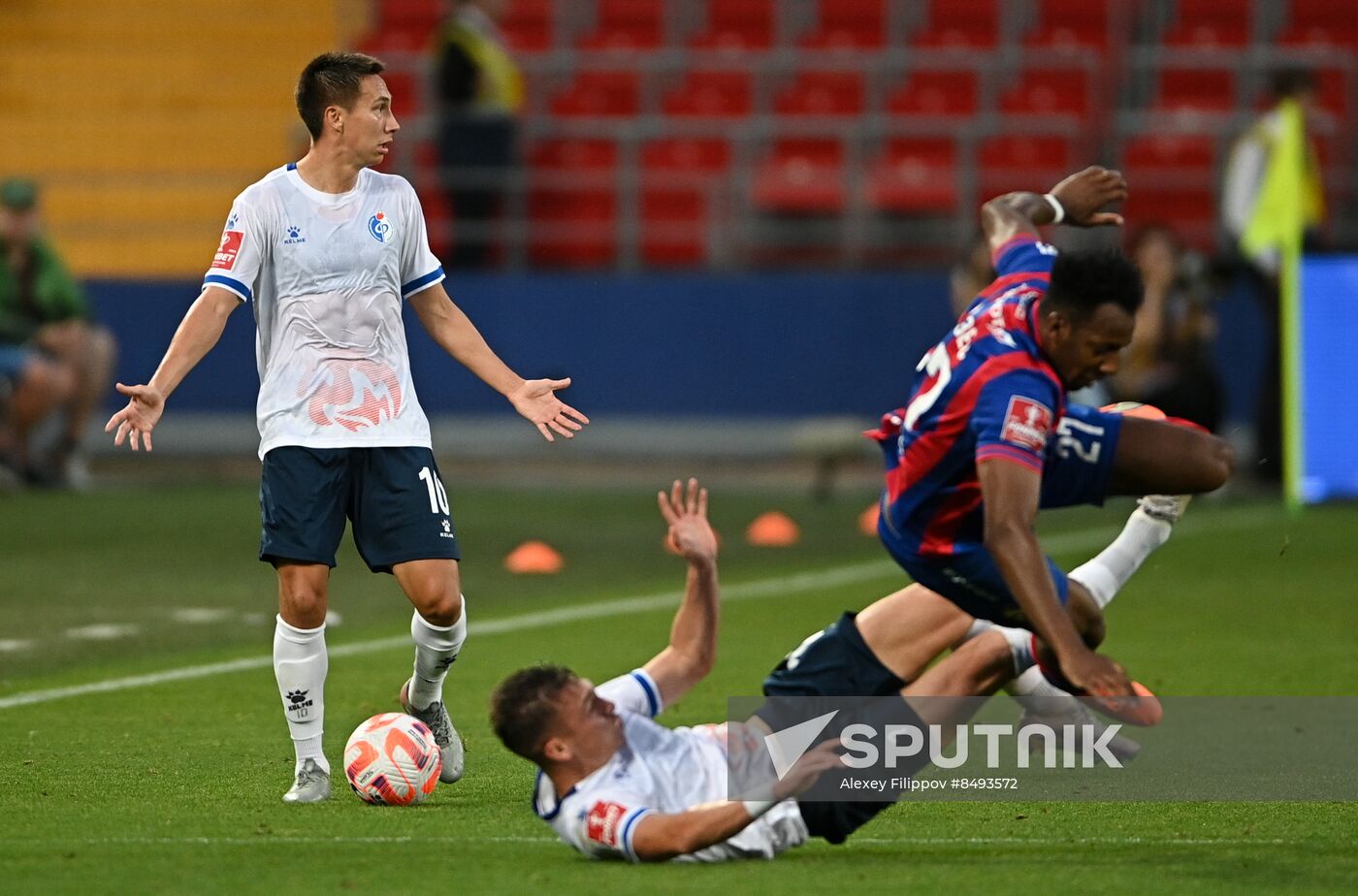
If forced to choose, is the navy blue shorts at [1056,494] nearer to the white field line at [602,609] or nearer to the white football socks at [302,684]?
the white football socks at [302,684]

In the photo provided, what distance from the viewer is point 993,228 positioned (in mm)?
6809

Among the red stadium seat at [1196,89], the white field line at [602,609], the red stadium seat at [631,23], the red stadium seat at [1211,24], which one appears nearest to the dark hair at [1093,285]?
the white field line at [602,609]

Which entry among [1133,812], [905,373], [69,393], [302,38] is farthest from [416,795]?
[302,38]

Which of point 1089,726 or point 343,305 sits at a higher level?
point 343,305

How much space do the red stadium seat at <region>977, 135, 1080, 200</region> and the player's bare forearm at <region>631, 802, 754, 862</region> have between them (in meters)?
14.8

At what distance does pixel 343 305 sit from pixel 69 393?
1142 centimetres

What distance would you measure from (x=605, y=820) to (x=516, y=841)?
21.1 inches

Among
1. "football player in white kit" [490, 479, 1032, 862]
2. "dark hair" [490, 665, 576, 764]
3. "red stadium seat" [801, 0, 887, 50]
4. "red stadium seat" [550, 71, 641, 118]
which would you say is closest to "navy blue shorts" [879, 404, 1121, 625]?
"football player in white kit" [490, 479, 1032, 862]

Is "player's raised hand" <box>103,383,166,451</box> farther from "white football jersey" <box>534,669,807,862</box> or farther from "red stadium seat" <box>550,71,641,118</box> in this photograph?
"red stadium seat" <box>550,71,641,118</box>

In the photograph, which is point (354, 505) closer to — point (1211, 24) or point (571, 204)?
point (571, 204)

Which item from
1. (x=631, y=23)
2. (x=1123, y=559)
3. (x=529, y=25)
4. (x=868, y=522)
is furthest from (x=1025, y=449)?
(x=529, y=25)

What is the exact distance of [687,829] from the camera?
5.47m

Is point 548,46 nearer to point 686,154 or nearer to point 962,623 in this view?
point 686,154

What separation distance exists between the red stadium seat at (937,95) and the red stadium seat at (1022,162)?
1.80 feet
